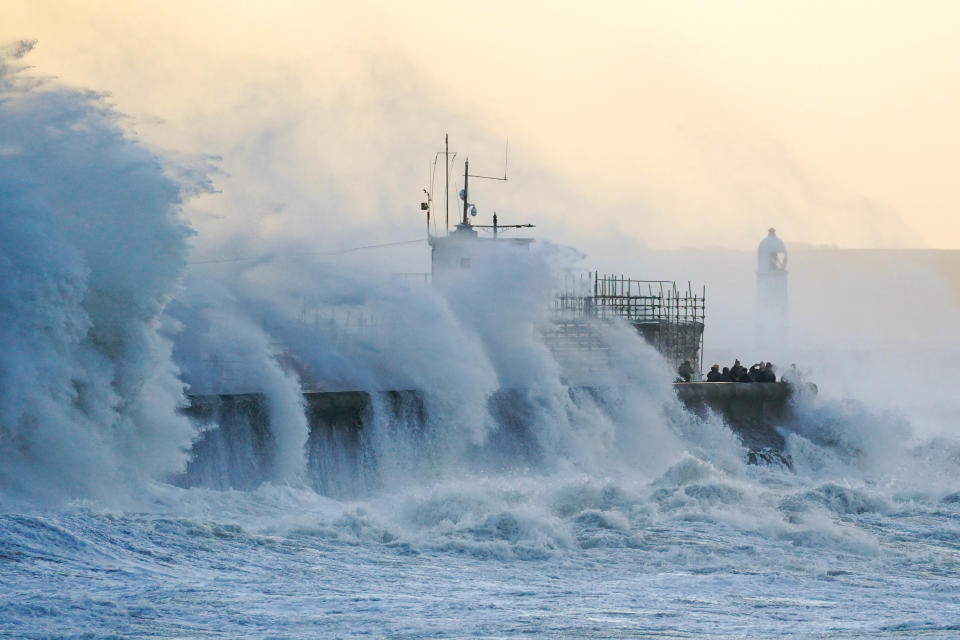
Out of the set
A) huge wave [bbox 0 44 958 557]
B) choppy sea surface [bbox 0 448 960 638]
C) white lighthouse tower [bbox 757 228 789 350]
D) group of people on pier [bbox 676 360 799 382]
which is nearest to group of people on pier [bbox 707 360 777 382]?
group of people on pier [bbox 676 360 799 382]

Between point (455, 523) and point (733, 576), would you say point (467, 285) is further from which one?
point (733, 576)

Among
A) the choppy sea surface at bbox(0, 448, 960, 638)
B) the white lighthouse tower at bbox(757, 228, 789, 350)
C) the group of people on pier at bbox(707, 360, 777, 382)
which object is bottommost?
the choppy sea surface at bbox(0, 448, 960, 638)

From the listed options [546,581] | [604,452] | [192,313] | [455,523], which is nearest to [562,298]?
[604,452]

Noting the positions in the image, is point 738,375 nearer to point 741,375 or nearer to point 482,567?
point 741,375

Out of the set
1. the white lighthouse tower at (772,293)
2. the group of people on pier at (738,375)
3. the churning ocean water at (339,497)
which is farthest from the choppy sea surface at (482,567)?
the white lighthouse tower at (772,293)

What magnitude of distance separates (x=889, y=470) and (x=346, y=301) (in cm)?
1147

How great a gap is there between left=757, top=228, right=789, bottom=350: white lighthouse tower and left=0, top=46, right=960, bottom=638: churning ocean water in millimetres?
25420

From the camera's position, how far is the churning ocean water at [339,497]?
11273 millimetres

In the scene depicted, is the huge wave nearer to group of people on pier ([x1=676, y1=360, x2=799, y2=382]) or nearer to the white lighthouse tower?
group of people on pier ([x1=676, y1=360, x2=799, y2=382])

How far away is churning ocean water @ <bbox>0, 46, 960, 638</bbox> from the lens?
37.0ft

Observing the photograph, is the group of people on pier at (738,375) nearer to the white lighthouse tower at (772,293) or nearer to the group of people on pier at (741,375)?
the group of people on pier at (741,375)

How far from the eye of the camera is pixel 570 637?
10.5 m

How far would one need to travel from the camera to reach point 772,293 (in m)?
51.5

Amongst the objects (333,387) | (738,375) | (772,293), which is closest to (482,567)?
(333,387)
